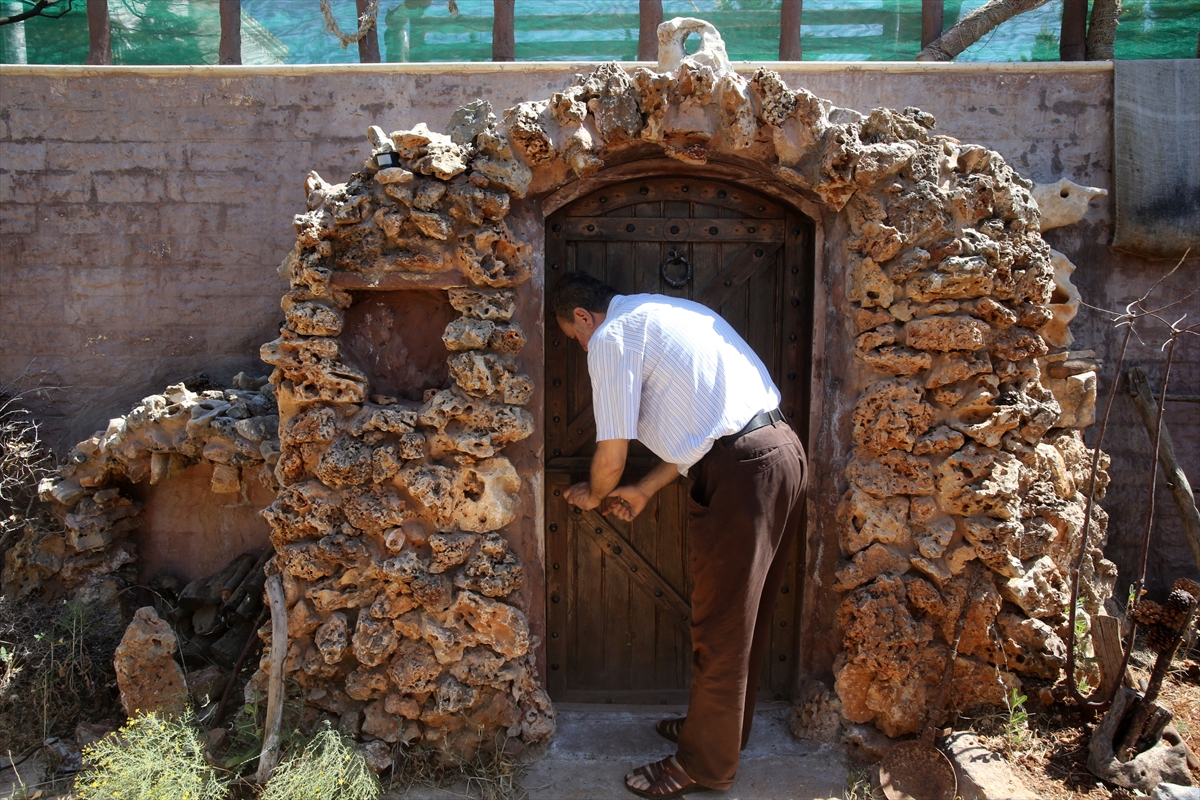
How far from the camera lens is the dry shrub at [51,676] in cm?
368

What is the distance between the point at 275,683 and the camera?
3121mm

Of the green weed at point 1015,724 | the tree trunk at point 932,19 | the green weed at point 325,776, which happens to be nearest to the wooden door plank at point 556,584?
the green weed at point 325,776

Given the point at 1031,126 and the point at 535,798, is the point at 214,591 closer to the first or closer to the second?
the point at 535,798

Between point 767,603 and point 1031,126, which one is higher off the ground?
point 1031,126

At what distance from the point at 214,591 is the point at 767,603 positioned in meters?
2.94

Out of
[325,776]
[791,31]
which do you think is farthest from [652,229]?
[791,31]

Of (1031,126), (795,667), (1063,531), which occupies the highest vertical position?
(1031,126)

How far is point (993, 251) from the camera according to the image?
326 cm

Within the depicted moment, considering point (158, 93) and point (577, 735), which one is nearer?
point (577, 735)

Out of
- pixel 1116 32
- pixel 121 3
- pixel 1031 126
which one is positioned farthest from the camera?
pixel 121 3

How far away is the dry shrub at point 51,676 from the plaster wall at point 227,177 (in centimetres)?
115

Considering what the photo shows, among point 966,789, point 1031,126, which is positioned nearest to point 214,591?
point 966,789

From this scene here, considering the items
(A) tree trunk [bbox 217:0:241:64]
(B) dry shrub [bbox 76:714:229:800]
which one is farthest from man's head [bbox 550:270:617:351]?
(A) tree trunk [bbox 217:0:241:64]

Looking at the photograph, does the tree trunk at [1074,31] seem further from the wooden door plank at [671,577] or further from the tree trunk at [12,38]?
the tree trunk at [12,38]
